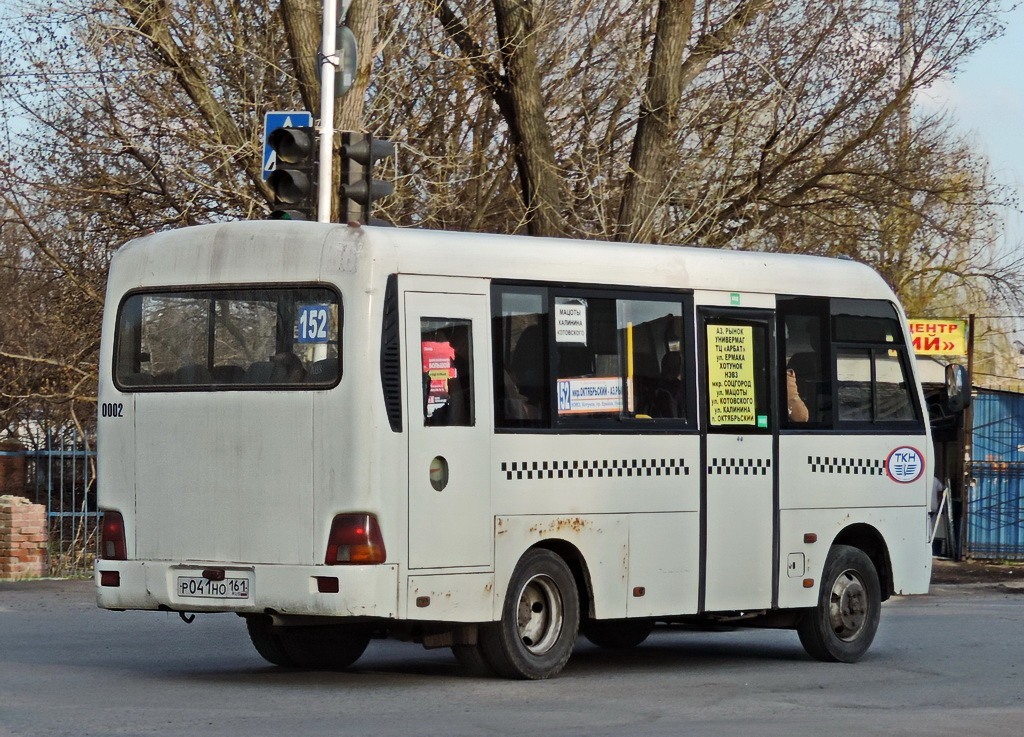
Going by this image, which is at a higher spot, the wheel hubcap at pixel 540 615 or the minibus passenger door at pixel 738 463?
the minibus passenger door at pixel 738 463

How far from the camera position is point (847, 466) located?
41.8ft

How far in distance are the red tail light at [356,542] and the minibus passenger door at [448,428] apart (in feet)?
0.79

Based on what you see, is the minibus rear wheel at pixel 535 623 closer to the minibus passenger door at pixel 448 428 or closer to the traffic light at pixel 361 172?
the minibus passenger door at pixel 448 428

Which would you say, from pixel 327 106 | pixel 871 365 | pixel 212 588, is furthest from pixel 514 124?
pixel 212 588

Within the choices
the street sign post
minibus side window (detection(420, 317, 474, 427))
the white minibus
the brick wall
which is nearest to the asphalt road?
the white minibus

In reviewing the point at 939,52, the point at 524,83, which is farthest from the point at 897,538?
the point at 939,52

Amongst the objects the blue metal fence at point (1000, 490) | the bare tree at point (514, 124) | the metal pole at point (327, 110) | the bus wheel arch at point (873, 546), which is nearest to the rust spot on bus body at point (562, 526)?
the bus wheel arch at point (873, 546)

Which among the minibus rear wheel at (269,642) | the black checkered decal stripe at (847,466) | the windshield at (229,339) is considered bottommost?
the minibus rear wheel at (269,642)

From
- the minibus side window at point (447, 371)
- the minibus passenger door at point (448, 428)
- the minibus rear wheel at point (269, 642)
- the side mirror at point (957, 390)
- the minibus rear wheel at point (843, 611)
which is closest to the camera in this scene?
the minibus passenger door at point (448, 428)

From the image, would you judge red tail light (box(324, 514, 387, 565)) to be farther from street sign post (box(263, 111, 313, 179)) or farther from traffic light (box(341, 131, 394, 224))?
street sign post (box(263, 111, 313, 179))

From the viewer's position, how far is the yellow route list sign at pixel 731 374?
39.3 ft

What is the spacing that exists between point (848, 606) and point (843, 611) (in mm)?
59

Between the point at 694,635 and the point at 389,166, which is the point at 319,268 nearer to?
the point at 694,635

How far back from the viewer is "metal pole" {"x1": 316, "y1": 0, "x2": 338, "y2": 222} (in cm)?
1461
